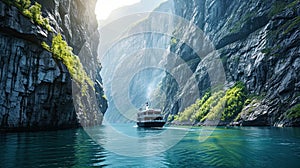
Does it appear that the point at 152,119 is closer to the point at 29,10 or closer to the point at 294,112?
the point at 294,112

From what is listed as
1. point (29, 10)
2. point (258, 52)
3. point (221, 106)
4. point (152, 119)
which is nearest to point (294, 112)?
point (221, 106)

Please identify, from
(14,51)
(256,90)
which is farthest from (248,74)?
(14,51)

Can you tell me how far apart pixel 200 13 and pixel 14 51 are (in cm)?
14763

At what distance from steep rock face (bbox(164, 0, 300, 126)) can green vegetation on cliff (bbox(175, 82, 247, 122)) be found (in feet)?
15.8

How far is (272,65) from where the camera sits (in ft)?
298

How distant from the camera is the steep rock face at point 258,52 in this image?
77.7 metres

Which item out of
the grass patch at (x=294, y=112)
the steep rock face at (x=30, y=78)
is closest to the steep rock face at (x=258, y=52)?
the grass patch at (x=294, y=112)

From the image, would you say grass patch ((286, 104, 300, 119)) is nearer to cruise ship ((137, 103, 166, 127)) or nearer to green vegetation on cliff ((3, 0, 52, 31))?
cruise ship ((137, 103, 166, 127))

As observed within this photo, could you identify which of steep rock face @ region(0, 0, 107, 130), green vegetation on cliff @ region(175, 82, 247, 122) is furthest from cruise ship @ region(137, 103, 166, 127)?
green vegetation on cliff @ region(175, 82, 247, 122)

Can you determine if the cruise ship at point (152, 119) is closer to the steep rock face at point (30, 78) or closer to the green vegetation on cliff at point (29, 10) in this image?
the steep rock face at point (30, 78)

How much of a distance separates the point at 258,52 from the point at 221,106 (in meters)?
27.9

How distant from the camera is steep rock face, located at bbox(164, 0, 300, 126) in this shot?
255 feet

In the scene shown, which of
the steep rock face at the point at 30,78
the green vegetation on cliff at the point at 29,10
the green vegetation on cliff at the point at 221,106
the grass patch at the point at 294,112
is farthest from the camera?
the green vegetation on cliff at the point at 221,106

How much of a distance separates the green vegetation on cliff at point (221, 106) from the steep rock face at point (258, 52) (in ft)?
15.8
